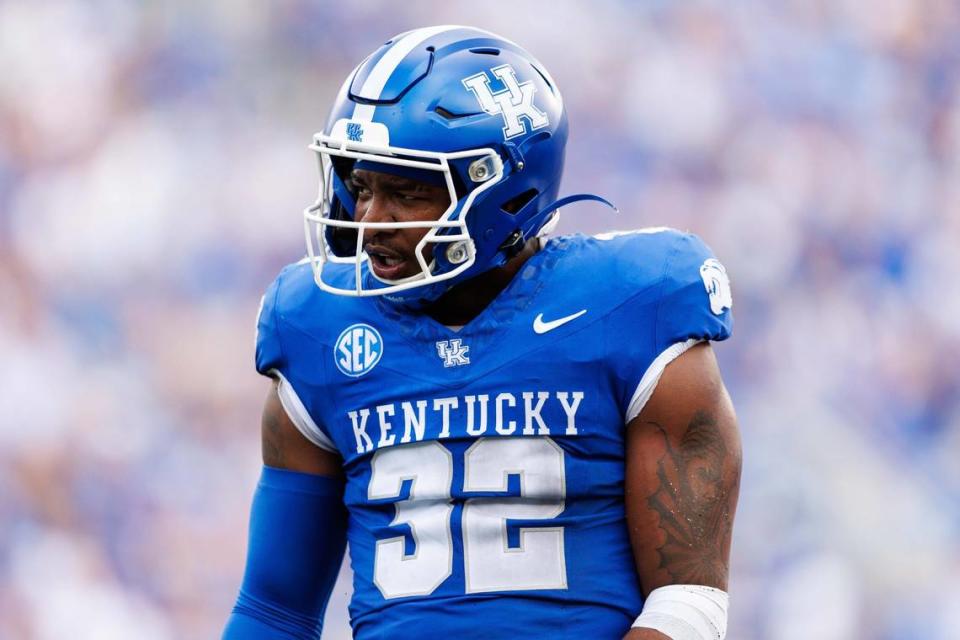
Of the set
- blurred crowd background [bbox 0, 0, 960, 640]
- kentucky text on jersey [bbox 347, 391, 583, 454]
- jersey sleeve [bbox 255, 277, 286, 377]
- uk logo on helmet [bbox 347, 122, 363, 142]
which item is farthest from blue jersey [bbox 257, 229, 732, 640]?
blurred crowd background [bbox 0, 0, 960, 640]

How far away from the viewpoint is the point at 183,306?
13.8 ft

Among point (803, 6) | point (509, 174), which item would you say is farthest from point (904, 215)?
point (509, 174)

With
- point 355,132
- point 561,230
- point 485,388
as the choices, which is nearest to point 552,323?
point 485,388

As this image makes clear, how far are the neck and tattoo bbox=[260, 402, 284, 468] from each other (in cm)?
27

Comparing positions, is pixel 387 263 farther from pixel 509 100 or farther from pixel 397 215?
pixel 509 100

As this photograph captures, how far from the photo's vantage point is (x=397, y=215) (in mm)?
1961

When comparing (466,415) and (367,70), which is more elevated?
(367,70)

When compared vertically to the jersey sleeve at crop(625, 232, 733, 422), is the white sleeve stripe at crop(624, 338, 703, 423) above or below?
below

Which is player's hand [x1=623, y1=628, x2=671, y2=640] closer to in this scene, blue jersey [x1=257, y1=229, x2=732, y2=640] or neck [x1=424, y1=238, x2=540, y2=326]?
blue jersey [x1=257, y1=229, x2=732, y2=640]

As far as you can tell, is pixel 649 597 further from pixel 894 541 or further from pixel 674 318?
pixel 894 541

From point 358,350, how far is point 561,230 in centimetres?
235

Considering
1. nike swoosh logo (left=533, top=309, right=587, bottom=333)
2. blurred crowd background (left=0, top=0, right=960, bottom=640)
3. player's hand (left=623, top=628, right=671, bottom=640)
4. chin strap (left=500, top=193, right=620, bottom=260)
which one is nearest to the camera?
player's hand (left=623, top=628, right=671, bottom=640)

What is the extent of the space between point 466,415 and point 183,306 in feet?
7.95

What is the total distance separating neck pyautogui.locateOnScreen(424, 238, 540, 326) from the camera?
6.68ft
